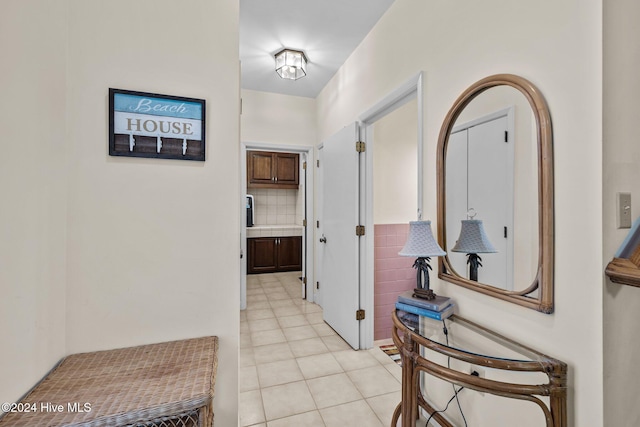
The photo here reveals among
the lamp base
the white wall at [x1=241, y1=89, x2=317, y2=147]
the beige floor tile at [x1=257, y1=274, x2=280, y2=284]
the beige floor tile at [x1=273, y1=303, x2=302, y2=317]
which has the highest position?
the white wall at [x1=241, y1=89, x2=317, y2=147]

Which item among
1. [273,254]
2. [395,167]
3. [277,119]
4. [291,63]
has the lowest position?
[273,254]

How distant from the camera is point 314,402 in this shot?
185 centimetres

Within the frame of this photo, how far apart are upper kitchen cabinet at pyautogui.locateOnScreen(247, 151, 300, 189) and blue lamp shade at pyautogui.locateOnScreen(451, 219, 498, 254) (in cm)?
424

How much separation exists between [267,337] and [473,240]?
7.12ft

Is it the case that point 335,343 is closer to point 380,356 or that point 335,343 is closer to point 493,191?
point 380,356

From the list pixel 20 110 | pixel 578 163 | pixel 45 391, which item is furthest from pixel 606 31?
pixel 45 391

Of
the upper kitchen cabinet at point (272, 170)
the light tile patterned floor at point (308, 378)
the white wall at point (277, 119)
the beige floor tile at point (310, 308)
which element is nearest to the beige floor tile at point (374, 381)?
the light tile patterned floor at point (308, 378)

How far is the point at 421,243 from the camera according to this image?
1444mm

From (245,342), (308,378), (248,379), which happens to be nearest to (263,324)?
(245,342)

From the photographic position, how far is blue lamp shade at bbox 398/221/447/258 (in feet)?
4.65

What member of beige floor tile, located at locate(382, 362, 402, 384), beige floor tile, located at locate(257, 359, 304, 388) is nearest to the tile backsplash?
beige floor tile, located at locate(257, 359, 304, 388)

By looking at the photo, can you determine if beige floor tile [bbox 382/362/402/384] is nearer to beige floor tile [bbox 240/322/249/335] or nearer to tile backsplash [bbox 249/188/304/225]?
beige floor tile [bbox 240/322/249/335]

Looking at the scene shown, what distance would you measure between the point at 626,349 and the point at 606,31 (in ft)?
3.49

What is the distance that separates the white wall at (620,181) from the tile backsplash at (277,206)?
4853 millimetres
